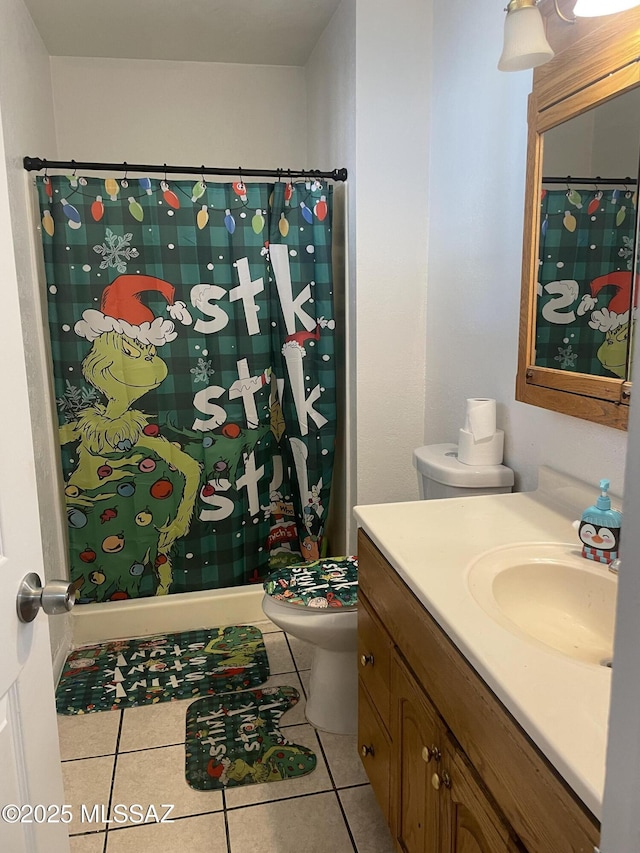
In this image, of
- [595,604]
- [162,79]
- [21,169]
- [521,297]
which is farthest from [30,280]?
[595,604]

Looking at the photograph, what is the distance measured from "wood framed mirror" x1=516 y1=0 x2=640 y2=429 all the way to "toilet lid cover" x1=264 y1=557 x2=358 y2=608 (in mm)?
791

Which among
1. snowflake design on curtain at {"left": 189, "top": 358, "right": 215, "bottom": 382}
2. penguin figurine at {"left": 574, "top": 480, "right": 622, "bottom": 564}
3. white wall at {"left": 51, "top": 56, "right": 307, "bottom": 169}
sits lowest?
penguin figurine at {"left": 574, "top": 480, "right": 622, "bottom": 564}

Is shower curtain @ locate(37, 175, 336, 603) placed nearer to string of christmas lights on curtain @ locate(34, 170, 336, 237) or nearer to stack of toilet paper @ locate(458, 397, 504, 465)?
string of christmas lights on curtain @ locate(34, 170, 336, 237)

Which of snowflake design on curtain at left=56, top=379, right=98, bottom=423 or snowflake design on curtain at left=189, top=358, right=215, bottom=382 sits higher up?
snowflake design on curtain at left=189, top=358, right=215, bottom=382

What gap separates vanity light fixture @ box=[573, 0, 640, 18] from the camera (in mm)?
1162

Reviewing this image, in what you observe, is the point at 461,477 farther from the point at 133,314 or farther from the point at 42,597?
the point at 133,314

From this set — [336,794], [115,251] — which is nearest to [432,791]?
[336,794]

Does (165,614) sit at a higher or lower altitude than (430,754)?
lower

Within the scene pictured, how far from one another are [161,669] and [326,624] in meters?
0.86

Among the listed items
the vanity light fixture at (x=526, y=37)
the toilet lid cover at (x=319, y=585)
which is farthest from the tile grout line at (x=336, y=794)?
the vanity light fixture at (x=526, y=37)

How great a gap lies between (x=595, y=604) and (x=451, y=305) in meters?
1.23

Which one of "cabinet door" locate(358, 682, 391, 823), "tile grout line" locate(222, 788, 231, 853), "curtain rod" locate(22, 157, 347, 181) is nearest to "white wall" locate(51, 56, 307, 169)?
"curtain rod" locate(22, 157, 347, 181)

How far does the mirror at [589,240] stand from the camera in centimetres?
128

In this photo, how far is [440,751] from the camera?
110 centimetres
